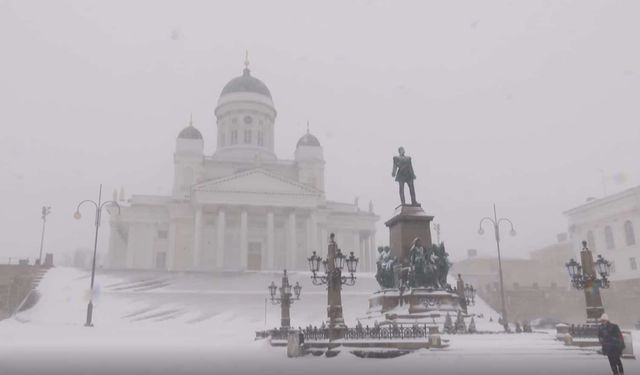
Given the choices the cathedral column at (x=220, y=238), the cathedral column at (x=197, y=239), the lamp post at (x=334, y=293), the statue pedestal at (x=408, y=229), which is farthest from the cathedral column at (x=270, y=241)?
the lamp post at (x=334, y=293)

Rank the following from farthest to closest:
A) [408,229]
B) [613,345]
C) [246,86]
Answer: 1. [246,86]
2. [408,229]
3. [613,345]

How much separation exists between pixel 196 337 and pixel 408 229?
538 inches

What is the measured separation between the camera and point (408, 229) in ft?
62.2

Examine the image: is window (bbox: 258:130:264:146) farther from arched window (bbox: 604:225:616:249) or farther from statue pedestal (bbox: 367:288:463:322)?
statue pedestal (bbox: 367:288:463:322)

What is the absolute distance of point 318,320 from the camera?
36062 millimetres

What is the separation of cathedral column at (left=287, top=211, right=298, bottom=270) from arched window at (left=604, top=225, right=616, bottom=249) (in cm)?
3550

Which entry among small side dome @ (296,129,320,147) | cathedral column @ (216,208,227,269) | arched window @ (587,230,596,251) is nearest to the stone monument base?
cathedral column @ (216,208,227,269)

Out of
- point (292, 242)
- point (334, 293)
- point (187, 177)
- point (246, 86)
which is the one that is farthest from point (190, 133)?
point (334, 293)

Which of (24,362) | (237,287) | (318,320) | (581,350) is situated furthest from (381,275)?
(237,287)

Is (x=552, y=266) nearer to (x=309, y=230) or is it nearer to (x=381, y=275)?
(x=309, y=230)

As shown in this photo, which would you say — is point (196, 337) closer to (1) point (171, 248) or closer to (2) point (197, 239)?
(2) point (197, 239)

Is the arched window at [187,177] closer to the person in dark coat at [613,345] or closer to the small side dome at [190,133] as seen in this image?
the small side dome at [190,133]

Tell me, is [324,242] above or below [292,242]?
above

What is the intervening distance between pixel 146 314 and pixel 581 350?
29.7m
